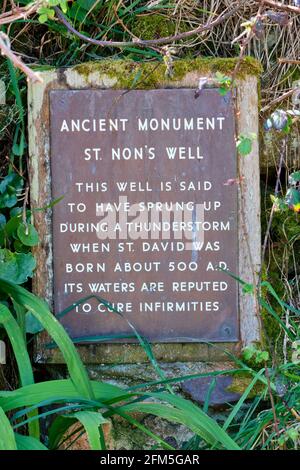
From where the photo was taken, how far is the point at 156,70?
9.69 feet

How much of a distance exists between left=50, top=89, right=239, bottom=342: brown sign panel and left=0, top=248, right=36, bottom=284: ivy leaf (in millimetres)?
133

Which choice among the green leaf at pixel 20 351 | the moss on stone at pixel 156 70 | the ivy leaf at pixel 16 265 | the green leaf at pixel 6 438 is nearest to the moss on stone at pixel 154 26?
the moss on stone at pixel 156 70

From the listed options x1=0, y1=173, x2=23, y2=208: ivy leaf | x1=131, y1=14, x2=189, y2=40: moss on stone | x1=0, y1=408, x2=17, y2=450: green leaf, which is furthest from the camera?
x1=131, y1=14, x2=189, y2=40: moss on stone

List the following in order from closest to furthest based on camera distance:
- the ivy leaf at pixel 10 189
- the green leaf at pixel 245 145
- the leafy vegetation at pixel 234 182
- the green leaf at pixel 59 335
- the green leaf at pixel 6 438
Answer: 1. the green leaf at pixel 6 438
2. the green leaf at pixel 245 145
3. the green leaf at pixel 59 335
4. the leafy vegetation at pixel 234 182
5. the ivy leaf at pixel 10 189

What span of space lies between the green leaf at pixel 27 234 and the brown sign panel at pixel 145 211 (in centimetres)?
10

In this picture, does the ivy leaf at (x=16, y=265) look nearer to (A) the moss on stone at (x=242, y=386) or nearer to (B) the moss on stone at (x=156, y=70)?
(B) the moss on stone at (x=156, y=70)

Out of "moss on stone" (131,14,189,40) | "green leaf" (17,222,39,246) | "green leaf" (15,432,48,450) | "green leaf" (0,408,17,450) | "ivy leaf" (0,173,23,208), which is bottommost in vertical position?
"green leaf" (15,432,48,450)

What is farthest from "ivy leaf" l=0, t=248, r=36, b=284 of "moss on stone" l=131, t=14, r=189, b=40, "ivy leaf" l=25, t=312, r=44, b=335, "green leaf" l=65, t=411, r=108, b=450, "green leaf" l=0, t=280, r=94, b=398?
"moss on stone" l=131, t=14, r=189, b=40

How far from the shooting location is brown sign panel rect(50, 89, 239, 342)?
2.90 metres

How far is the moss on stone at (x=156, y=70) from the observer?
9.66 ft

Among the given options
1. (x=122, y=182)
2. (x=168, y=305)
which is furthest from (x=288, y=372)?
(x=122, y=182)

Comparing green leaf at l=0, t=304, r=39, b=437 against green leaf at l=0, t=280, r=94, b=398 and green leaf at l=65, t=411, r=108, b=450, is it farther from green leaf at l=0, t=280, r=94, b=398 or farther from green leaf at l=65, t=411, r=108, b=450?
green leaf at l=65, t=411, r=108, b=450

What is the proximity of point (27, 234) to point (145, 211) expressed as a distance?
0.44 m

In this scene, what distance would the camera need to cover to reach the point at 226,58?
2986 millimetres
